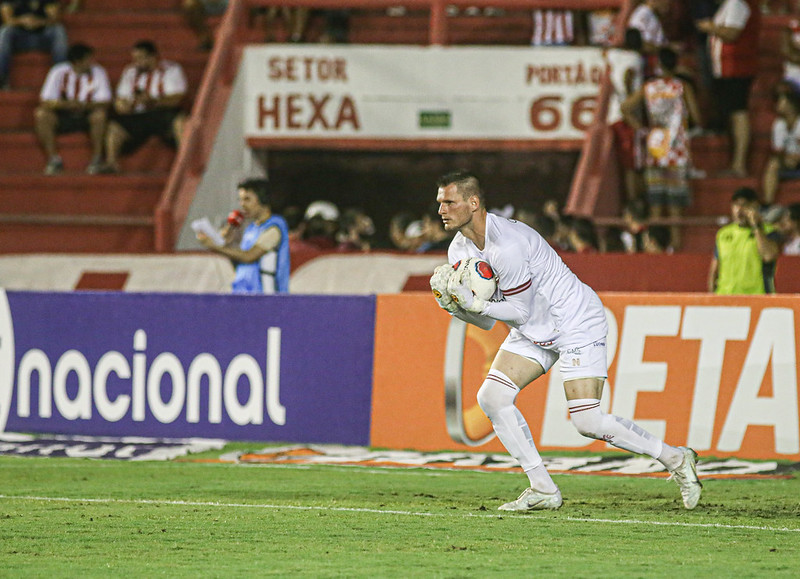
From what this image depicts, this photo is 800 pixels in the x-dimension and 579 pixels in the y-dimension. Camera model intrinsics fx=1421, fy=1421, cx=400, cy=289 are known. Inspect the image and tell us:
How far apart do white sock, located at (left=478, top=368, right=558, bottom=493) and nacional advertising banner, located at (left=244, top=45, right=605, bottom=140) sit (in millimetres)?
10366

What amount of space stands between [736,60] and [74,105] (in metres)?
8.75

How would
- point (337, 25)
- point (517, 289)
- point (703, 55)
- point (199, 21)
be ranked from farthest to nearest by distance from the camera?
point (199, 21) → point (337, 25) → point (703, 55) → point (517, 289)

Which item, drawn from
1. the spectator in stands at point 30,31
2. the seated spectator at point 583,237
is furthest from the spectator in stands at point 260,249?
the spectator in stands at point 30,31

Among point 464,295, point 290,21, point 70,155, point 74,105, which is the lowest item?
point 464,295

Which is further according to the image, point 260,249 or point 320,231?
point 320,231

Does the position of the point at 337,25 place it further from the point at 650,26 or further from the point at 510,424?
the point at 510,424

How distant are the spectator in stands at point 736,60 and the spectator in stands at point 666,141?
2.60 ft

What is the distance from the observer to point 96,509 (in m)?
8.75

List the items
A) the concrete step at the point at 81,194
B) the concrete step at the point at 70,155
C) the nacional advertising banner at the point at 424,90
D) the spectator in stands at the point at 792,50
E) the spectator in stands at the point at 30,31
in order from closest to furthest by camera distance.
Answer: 1. the spectator in stands at the point at 792,50
2. the nacional advertising banner at the point at 424,90
3. the concrete step at the point at 81,194
4. the concrete step at the point at 70,155
5. the spectator in stands at the point at 30,31

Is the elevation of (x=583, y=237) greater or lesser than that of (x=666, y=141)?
lesser

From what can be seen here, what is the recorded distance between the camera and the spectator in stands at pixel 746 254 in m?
12.7

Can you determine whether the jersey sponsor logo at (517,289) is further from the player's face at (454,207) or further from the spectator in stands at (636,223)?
the spectator in stands at (636,223)

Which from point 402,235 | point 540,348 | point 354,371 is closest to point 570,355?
point 540,348

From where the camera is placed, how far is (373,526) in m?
8.02
